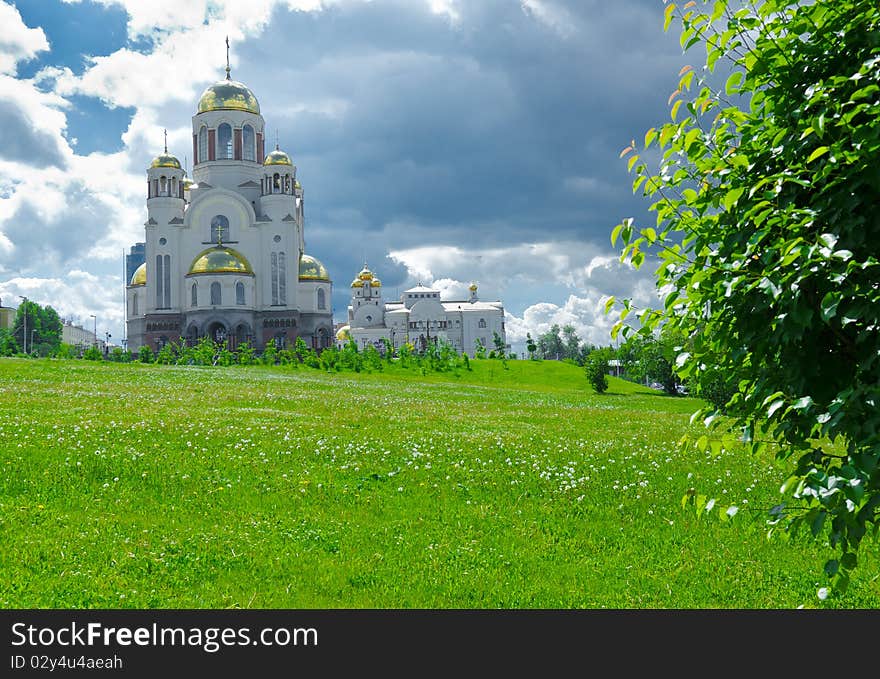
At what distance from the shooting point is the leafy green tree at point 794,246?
4.05m

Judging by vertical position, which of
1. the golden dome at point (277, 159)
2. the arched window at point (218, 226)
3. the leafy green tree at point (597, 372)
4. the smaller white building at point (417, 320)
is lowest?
the leafy green tree at point (597, 372)

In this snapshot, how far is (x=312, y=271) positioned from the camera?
264 feet

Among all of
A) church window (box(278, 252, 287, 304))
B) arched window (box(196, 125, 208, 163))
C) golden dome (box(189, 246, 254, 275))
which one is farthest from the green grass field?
arched window (box(196, 125, 208, 163))

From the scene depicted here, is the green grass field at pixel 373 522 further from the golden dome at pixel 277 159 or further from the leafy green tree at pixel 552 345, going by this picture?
the leafy green tree at pixel 552 345

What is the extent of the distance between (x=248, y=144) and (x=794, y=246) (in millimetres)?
81743

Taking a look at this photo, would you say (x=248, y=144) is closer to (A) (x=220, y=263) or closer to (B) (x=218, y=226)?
(B) (x=218, y=226)

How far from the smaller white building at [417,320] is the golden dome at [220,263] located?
4618 centimetres

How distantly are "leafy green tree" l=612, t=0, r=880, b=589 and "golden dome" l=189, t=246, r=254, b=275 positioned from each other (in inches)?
2754

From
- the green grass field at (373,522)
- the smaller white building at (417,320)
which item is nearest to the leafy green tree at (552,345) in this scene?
the smaller white building at (417,320)

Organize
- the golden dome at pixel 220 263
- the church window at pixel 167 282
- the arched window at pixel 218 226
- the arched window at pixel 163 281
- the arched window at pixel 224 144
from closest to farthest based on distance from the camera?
the golden dome at pixel 220 263, the arched window at pixel 163 281, the church window at pixel 167 282, the arched window at pixel 218 226, the arched window at pixel 224 144

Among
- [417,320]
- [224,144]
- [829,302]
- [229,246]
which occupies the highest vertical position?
[224,144]

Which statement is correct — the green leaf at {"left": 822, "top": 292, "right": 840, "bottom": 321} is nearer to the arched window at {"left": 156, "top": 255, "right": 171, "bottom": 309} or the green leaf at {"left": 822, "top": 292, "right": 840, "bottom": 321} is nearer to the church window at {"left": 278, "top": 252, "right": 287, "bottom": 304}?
the church window at {"left": 278, "top": 252, "right": 287, "bottom": 304}

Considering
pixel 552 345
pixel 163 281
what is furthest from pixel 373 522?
pixel 552 345

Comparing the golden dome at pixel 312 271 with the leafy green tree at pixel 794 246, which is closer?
the leafy green tree at pixel 794 246
